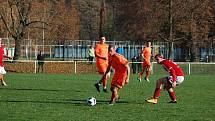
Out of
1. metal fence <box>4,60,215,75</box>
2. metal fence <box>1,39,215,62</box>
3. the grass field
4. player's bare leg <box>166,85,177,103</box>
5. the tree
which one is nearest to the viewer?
the grass field

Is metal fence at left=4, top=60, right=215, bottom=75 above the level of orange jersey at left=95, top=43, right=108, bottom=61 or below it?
below

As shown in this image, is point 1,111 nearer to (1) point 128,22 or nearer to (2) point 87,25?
(1) point 128,22

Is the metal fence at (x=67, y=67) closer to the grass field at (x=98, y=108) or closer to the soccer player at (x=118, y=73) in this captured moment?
the grass field at (x=98, y=108)

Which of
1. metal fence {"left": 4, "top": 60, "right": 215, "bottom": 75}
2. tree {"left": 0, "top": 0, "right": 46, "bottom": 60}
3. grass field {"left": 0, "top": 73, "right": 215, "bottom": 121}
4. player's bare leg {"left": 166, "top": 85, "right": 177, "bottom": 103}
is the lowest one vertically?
metal fence {"left": 4, "top": 60, "right": 215, "bottom": 75}

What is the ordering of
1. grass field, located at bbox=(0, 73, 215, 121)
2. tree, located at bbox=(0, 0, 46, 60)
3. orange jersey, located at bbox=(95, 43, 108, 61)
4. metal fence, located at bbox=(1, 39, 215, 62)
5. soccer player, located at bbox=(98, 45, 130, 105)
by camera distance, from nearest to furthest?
grass field, located at bbox=(0, 73, 215, 121) → soccer player, located at bbox=(98, 45, 130, 105) → orange jersey, located at bbox=(95, 43, 108, 61) → tree, located at bbox=(0, 0, 46, 60) → metal fence, located at bbox=(1, 39, 215, 62)

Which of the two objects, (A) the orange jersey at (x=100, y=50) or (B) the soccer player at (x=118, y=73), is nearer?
(B) the soccer player at (x=118, y=73)

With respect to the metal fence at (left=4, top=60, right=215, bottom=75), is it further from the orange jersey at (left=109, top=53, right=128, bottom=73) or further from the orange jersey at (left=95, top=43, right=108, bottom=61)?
the orange jersey at (left=109, top=53, right=128, bottom=73)

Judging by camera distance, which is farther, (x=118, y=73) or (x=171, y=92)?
(x=171, y=92)

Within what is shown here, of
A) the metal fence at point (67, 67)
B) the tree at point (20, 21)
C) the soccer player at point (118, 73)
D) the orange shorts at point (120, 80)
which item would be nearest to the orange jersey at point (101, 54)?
the soccer player at point (118, 73)

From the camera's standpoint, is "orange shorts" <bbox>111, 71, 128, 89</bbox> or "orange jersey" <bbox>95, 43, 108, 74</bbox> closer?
"orange shorts" <bbox>111, 71, 128, 89</bbox>

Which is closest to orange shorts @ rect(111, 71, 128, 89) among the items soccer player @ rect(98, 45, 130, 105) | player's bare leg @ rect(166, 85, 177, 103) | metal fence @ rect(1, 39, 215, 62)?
soccer player @ rect(98, 45, 130, 105)

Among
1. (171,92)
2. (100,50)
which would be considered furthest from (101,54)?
(171,92)

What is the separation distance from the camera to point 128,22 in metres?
58.6

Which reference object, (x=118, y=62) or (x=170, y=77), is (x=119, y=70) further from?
(x=170, y=77)
